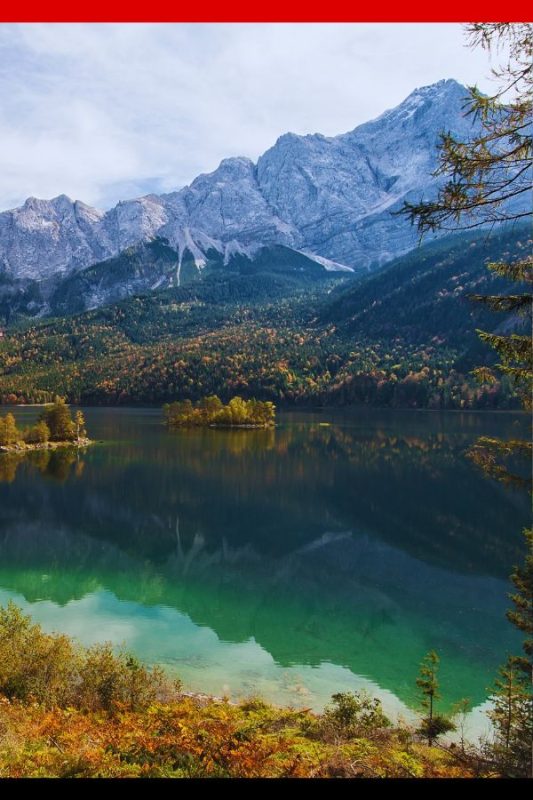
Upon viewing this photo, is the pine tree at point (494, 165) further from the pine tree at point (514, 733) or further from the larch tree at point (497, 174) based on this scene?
the pine tree at point (514, 733)

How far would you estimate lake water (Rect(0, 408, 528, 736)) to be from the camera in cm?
1412

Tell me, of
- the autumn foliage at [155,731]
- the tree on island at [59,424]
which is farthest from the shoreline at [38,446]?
the autumn foliage at [155,731]

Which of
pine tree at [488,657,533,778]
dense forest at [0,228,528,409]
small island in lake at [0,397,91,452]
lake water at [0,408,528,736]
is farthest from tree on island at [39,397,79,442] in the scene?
pine tree at [488,657,533,778]

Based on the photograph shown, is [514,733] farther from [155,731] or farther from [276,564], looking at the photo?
[276,564]

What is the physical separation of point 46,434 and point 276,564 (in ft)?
133

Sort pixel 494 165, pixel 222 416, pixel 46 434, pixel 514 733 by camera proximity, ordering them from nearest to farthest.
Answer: pixel 494 165 → pixel 514 733 → pixel 46 434 → pixel 222 416

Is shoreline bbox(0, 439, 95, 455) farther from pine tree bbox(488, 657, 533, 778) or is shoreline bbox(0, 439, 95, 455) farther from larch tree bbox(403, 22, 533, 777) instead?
larch tree bbox(403, 22, 533, 777)

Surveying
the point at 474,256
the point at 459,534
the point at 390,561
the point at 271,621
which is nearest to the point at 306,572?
the point at 390,561

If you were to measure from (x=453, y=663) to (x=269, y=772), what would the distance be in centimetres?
943

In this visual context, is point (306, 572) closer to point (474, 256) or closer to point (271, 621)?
point (271, 621)

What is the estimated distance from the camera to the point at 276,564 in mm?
23344

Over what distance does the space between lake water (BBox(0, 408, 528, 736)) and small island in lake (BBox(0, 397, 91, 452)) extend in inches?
259

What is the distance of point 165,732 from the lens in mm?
7316

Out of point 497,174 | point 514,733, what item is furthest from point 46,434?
point 497,174
